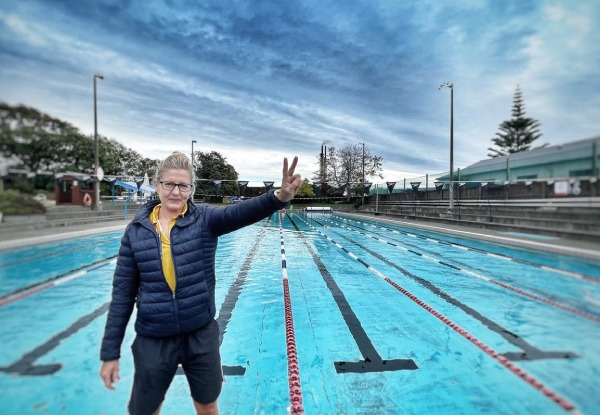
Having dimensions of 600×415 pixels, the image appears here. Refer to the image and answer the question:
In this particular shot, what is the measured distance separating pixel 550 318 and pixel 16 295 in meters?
5.16

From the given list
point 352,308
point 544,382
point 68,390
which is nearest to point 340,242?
point 352,308

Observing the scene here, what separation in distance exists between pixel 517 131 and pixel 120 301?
3.53 meters

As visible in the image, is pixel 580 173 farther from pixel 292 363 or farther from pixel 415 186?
pixel 415 186

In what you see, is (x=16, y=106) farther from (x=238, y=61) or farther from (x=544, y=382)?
(x=544, y=382)

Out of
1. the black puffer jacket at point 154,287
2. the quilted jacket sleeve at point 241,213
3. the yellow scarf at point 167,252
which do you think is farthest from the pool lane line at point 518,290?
the yellow scarf at point 167,252

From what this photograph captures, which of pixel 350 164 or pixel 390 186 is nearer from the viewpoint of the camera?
pixel 390 186

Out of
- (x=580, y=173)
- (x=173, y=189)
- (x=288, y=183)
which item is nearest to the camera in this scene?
(x=173, y=189)

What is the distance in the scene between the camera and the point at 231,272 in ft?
20.6

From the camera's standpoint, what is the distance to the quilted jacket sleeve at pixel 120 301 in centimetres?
141

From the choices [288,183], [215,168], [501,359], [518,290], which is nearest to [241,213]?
[288,183]

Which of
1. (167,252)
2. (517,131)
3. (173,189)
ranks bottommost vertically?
(167,252)

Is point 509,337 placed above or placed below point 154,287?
below

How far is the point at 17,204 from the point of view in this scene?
205cm

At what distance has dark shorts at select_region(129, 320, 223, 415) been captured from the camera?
1406 mm
